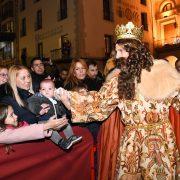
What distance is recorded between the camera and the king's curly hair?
11.3ft

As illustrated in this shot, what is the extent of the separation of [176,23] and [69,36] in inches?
389

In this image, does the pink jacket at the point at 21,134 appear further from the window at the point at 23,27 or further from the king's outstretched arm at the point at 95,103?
the window at the point at 23,27

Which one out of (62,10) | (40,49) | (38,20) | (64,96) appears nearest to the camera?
(64,96)

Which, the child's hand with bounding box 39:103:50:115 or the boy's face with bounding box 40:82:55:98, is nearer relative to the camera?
the child's hand with bounding box 39:103:50:115

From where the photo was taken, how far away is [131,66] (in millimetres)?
3451

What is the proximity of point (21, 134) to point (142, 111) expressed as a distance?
47.8 inches

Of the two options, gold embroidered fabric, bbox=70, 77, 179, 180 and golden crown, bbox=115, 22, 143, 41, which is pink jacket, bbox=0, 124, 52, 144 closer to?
gold embroidered fabric, bbox=70, 77, 179, 180

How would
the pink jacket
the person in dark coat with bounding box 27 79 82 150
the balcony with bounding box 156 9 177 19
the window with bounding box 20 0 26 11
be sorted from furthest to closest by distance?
1. the window with bounding box 20 0 26 11
2. the balcony with bounding box 156 9 177 19
3. the person in dark coat with bounding box 27 79 82 150
4. the pink jacket

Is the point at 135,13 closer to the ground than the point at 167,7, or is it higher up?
closer to the ground

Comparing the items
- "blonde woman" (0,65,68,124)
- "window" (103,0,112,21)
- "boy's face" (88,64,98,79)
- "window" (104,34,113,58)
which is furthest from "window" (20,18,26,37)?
"blonde woman" (0,65,68,124)

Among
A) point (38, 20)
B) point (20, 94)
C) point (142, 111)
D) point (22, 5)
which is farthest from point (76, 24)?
point (142, 111)

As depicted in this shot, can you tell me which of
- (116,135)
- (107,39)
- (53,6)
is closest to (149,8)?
(107,39)

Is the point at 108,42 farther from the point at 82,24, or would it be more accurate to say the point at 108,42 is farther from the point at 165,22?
the point at 165,22

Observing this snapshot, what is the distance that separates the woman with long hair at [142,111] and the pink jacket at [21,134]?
81 centimetres
